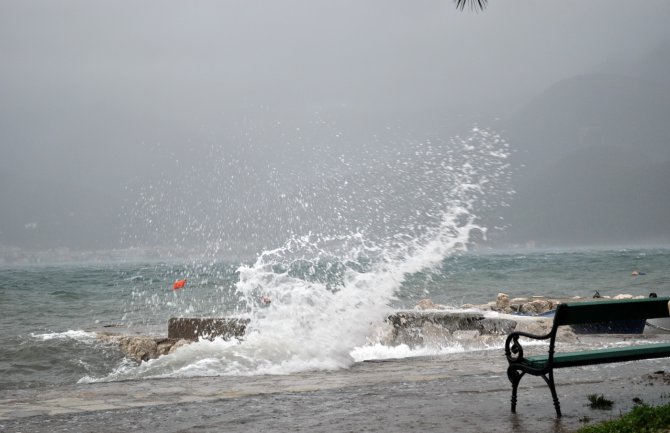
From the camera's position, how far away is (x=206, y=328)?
12.9 m

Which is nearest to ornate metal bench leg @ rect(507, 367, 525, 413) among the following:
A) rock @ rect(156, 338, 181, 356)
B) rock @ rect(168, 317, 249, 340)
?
rock @ rect(168, 317, 249, 340)

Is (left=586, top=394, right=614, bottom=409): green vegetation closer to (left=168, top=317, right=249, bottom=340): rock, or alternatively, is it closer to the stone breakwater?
the stone breakwater

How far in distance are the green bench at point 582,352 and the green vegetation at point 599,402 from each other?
1.32 feet

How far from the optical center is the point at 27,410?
7125mm

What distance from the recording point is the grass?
4.85 meters

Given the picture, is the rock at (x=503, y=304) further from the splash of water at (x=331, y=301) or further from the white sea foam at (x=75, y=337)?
the white sea foam at (x=75, y=337)

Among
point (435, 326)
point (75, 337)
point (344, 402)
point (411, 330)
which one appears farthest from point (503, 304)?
point (344, 402)

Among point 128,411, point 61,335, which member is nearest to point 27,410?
point 128,411

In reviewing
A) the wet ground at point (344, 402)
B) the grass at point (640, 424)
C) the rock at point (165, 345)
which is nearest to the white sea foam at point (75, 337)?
the rock at point (165, 345)

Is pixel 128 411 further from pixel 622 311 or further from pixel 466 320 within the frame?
pixel 466 320

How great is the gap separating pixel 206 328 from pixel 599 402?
27.5 feet

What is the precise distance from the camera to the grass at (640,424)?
4853 mm

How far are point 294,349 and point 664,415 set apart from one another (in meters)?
6.98

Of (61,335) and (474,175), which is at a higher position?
(474,175)
